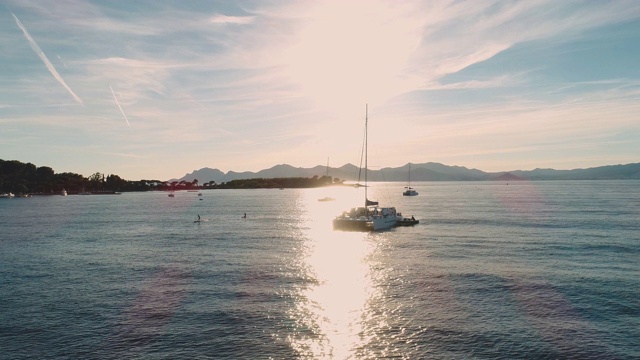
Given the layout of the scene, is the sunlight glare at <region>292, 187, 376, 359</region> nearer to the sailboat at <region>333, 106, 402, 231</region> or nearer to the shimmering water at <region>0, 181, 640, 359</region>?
the shimmering water at <region>0, 181, 640, 359</region>

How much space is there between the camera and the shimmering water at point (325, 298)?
37469mm

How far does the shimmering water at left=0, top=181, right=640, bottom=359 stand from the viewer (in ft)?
123

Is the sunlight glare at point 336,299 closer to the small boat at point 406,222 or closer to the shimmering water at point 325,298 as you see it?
the shimmering water at point 325,298

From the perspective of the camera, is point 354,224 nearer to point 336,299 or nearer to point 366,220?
point 366,220

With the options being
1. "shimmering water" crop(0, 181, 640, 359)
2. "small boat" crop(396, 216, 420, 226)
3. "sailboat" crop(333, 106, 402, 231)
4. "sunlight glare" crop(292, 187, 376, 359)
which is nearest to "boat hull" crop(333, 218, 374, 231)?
"sailboat" crop(333, 106, 402, 231)

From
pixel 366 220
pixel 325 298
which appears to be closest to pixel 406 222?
pixel 366 220

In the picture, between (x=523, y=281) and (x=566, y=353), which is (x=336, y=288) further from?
(x=566, y=353)

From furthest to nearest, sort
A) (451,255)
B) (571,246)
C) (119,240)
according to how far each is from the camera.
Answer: (119,240), (571,246), (451,255)

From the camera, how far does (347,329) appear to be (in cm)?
4172

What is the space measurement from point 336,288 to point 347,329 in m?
14.8

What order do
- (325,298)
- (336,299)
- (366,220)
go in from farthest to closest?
(366,220)
(325,298)
(336,299)

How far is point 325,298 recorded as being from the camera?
2042 inches

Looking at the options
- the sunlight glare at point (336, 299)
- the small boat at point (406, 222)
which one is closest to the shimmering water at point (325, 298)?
the sunlight glare at point (336, 299)

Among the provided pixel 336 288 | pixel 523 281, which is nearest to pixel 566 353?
pixel 523 281
